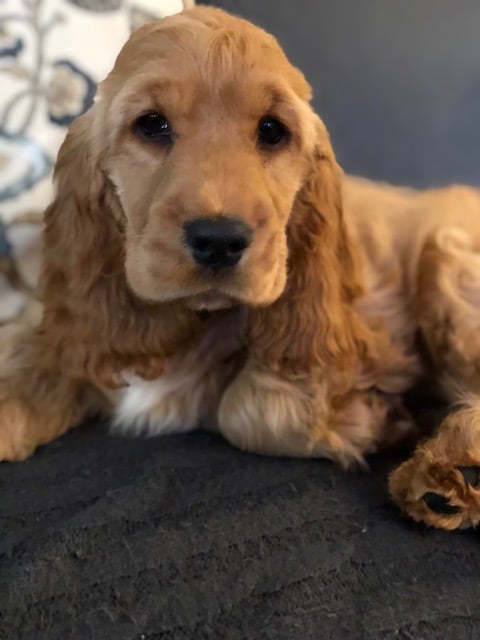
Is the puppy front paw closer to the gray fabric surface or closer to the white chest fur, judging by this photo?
the gray fabric surface

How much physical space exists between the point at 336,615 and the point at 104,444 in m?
0.52

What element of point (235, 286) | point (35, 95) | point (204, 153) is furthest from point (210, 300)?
point (35, 95)

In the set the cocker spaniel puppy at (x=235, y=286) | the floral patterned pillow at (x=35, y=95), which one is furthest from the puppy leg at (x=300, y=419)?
the floral patterned pillow at (x=35, y=95)

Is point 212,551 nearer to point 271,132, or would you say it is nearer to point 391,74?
point 271,132

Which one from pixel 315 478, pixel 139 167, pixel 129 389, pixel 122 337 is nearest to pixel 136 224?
pixel 139 167

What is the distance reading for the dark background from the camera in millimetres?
883

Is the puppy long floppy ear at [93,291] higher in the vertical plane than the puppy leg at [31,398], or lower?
higher

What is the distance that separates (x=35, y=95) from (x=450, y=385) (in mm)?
944

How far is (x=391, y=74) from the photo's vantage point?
1785mm

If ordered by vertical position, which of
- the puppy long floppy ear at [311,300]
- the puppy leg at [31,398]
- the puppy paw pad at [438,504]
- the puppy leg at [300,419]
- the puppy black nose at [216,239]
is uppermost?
the puppy black nose at [216,239]

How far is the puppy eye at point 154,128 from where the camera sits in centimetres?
112

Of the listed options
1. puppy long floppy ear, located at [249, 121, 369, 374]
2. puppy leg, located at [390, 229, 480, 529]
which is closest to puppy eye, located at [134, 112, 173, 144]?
puppy long floppy ear, located at [249, 121, 369, 374]

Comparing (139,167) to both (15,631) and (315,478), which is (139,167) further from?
(15,631)

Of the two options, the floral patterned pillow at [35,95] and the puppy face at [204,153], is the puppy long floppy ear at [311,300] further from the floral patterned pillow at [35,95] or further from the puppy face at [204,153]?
the floral patterned pillow at [35,95]
